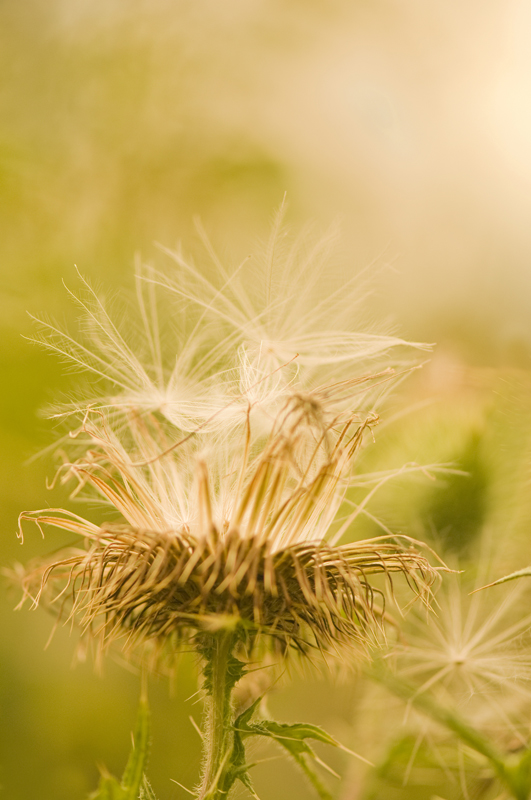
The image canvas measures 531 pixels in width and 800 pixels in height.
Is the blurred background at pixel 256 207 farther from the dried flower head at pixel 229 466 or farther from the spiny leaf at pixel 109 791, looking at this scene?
the spiny leaf at pixel 109 791

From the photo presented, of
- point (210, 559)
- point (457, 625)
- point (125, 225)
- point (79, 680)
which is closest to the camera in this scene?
point (210, 559)

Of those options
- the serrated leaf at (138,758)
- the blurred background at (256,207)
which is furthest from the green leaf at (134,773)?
the blurred background at (256,207)

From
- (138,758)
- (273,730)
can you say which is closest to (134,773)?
(138,758)

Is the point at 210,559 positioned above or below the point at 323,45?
below

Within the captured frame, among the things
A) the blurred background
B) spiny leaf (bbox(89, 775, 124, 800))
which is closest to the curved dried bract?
spiny leaf (bbox(89, 775, 124, 800))

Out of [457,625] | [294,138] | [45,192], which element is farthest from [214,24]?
[457,625]

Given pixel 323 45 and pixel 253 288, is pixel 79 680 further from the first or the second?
pixel 323 45
